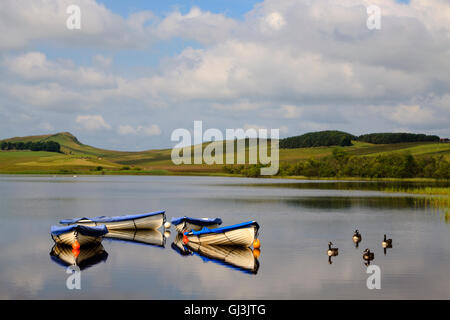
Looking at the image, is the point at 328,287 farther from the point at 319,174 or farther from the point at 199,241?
the point at 319,174

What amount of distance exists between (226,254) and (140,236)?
9.23 meters

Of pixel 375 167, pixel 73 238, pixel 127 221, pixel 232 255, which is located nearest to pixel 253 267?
pixel 232 255

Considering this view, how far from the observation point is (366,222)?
4288 centimetres

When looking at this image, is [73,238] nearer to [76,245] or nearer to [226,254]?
[76,245]

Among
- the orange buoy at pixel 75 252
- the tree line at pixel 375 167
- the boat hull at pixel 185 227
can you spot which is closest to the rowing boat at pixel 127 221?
the boat hull at pixel 185 227

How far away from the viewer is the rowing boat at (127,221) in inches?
1367

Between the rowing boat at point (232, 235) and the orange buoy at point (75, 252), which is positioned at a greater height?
the rowing boat at point (232, 235)

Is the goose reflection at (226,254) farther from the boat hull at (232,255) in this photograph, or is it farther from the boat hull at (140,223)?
the boat hull at (140,223)

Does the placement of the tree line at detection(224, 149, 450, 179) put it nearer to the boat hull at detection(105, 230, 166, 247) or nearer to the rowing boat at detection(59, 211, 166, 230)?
the rowing boat at detection(59, 211, 166, 230)

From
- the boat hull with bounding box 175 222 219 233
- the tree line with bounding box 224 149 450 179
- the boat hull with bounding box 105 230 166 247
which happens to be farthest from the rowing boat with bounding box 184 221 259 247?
the tree line with bounding box 224 149 450 179

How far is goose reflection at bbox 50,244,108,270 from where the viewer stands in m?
24.2

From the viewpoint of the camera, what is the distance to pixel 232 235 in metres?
28.2

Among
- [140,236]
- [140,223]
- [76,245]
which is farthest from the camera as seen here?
[140,223]

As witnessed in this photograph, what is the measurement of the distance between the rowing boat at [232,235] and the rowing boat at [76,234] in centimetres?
578
